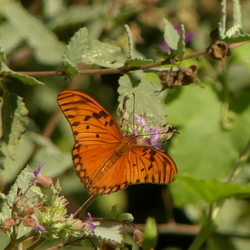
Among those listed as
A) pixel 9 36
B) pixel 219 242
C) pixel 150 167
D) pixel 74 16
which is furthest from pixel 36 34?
pixel 219 242

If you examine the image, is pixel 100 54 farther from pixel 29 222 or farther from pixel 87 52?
pixel 29 222

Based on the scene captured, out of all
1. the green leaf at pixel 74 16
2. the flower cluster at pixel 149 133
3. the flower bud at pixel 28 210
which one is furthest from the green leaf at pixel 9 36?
the flower bud at pixel 28 210

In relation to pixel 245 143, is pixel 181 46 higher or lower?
higher

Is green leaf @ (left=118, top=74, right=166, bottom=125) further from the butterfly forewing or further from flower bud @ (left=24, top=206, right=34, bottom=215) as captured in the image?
flower bud @ (left=24, top=206, right=34, bottom=215)

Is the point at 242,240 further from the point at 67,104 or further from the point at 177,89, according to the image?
the point at 67,104

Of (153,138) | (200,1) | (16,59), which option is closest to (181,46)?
(153,138)
